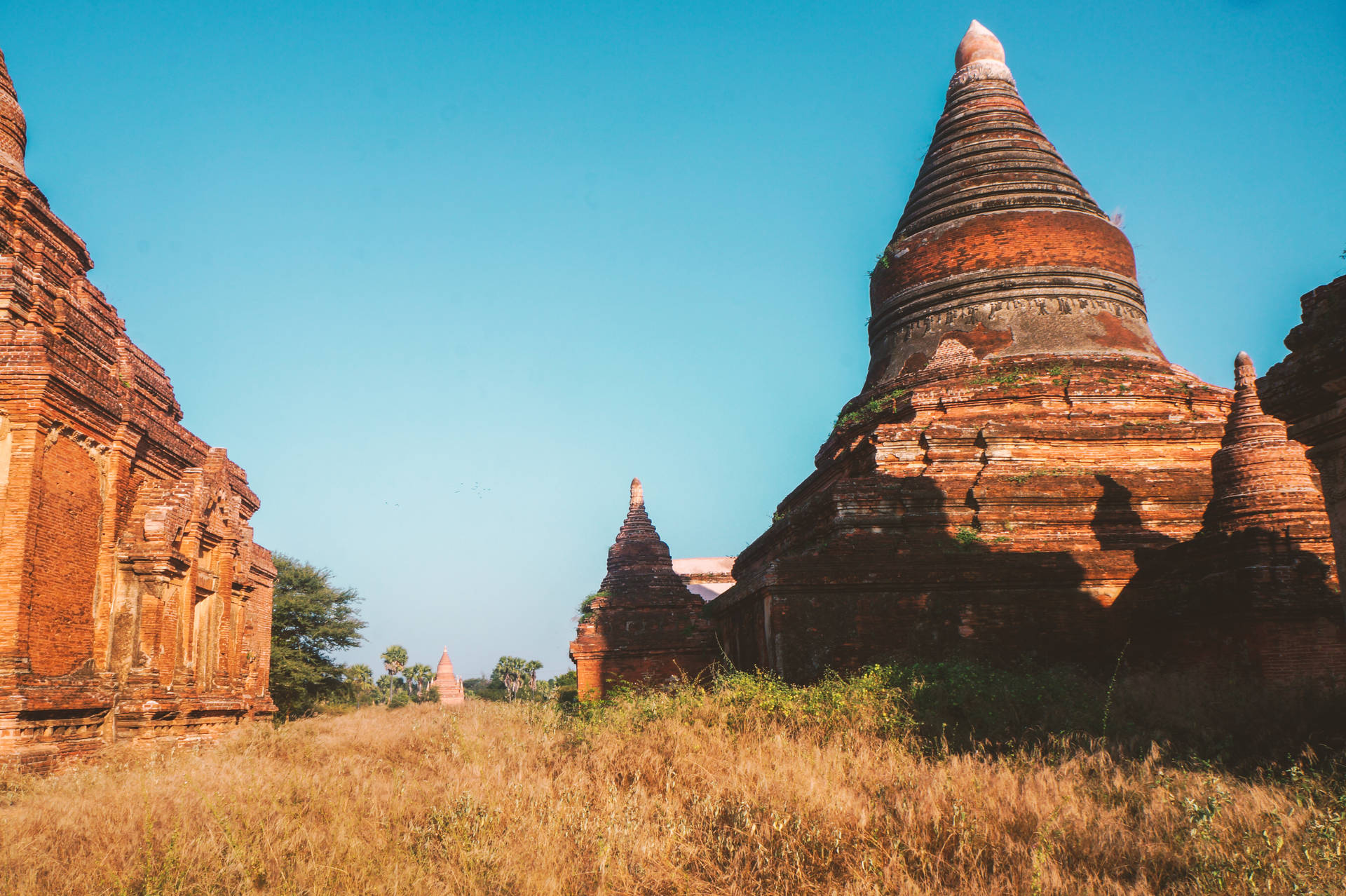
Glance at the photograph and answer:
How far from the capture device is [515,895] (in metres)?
3.77

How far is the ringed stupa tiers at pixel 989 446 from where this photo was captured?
934cm

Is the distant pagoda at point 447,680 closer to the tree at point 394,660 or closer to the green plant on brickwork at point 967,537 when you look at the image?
the tree at point 394,660

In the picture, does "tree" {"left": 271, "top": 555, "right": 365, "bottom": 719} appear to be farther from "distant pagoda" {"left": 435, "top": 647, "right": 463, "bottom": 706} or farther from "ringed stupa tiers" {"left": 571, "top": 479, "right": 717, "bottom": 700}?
"distant pagoda" {"left": 435, "top": 647, "right": 463, "bottom": 706}

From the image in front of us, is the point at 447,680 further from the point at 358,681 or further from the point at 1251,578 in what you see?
the point at 1251,578

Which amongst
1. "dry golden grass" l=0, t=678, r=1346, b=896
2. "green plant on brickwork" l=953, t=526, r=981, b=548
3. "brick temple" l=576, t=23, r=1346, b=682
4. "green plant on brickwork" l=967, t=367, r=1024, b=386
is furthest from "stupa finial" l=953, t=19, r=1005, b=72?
"dry golden grass" l=0, t=678, r=1346, b=896

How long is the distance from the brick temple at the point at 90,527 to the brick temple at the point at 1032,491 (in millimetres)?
5950

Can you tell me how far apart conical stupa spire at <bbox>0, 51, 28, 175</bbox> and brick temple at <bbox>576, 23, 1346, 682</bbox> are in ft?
33.6

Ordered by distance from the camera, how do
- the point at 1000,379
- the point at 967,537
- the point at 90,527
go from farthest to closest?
the point at 1000,379, the point at 90,527, the point at 967,537

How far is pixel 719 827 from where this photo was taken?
14.6 ft

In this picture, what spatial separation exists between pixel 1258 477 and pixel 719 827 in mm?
7409

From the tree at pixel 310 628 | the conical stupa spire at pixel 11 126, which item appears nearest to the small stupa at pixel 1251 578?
the conical stupa spire at pixel 11 126

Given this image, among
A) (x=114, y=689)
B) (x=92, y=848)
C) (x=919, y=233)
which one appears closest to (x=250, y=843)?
(x=92, y=848)

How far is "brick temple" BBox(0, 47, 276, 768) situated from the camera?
8.80m

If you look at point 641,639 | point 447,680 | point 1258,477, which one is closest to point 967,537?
point 1258,477
